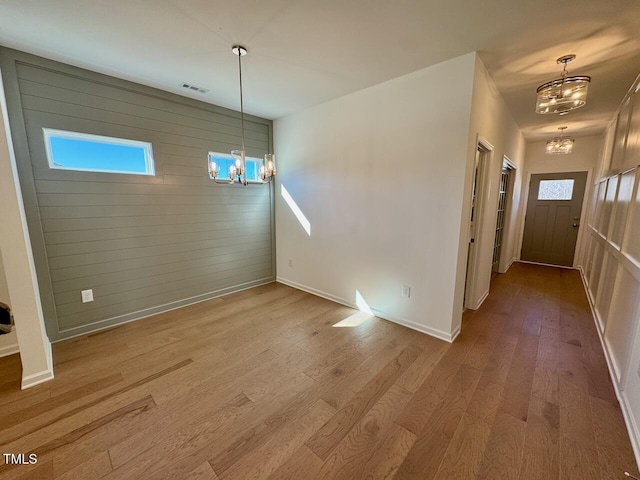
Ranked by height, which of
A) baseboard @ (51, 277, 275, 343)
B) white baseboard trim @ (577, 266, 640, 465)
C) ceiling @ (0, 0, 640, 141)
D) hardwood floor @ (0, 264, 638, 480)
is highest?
ceiling @ (0, 0, 640, 141)

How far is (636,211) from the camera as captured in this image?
6.81 ft

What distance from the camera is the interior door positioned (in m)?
5.17

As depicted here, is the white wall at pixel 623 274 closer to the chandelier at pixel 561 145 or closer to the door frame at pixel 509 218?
the chandelier at pixel 561 145

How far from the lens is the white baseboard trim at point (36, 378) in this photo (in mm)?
1964

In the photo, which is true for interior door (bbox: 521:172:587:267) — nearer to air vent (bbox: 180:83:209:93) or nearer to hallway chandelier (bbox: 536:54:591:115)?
hallway chandelier (bbox: 536:54:591:115)

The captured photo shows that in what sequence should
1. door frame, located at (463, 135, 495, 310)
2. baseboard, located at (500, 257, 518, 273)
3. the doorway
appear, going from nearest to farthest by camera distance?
door frame, located at (463, 135, 495, 310)
the doorway
baseboard, located at (500, 257, 518, 273)

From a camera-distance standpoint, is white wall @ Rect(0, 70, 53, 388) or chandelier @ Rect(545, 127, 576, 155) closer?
white wall @ Rect(0, 70, 53, 388)

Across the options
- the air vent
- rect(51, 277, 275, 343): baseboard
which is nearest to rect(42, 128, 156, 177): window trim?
the air vent

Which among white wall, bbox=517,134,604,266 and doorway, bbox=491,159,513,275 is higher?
white wall, bbox=517,134,604,266

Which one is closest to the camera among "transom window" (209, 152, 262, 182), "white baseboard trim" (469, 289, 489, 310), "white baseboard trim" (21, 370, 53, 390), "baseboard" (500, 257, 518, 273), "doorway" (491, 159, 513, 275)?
"white baseboard trim" (21, 370, 53, 390)

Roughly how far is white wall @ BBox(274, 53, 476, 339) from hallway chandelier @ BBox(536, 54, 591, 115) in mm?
611

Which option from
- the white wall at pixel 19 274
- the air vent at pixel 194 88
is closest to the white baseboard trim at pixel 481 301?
the air vent at pixel 194 88

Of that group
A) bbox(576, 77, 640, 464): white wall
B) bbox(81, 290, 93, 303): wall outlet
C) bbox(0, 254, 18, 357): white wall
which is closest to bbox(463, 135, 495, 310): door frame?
bbox(576, 77, 640, 464): white wall

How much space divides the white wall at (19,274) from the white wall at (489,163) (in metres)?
3.56
